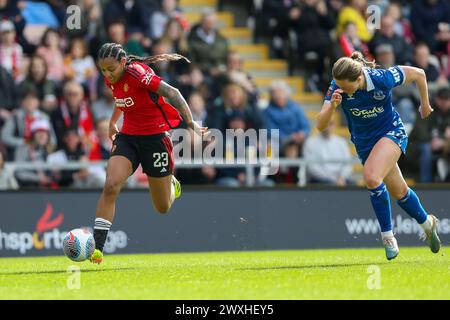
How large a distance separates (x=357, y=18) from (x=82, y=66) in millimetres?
5471

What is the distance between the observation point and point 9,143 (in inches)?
702

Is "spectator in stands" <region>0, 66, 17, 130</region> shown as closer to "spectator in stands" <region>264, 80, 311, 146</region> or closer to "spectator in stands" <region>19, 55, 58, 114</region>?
"spectator in stands" <region>19, 55, 58, 114</region>

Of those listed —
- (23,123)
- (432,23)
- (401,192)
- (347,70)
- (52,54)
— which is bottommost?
(401,192)

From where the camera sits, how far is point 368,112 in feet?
41.5

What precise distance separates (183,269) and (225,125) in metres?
6.81

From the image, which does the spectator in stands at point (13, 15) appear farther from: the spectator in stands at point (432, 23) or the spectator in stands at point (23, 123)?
the spectator in stands at point (432, 23)

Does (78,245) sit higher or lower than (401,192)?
lower

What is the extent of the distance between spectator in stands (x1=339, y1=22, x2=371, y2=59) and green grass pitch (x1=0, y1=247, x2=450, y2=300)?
7004 millimetres

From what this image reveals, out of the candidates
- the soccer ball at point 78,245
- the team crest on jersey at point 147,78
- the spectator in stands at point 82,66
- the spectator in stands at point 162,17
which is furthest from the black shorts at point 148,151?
the spectator in stands at point 162,17

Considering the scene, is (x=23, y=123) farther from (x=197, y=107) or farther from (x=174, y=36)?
(x=174, y=36)

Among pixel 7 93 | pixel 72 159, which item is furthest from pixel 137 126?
pixel 7 93

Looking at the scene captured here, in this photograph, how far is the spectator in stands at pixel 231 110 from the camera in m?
→ 18.9

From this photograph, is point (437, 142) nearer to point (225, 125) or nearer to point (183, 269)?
point (225, 125)
